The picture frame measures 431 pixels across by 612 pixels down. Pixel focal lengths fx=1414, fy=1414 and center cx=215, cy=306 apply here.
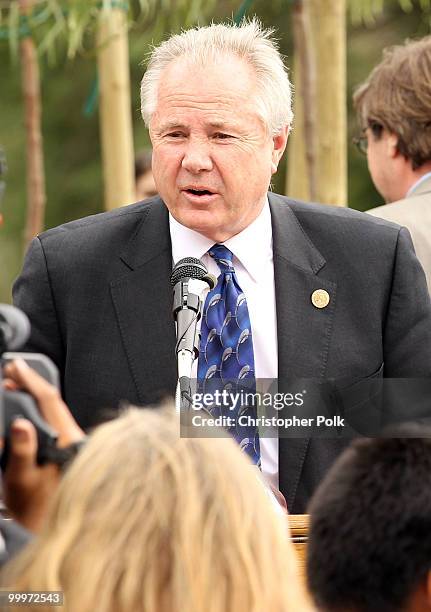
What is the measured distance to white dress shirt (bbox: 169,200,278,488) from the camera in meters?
3.81

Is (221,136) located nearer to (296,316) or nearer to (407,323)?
(296,316)

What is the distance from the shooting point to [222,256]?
3818mm

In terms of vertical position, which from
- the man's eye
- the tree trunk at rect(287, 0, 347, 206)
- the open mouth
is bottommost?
the open mouth

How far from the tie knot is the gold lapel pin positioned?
0.26 metres

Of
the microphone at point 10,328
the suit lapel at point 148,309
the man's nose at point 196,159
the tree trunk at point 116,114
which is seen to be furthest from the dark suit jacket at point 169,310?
the tree trunk at point 116,114

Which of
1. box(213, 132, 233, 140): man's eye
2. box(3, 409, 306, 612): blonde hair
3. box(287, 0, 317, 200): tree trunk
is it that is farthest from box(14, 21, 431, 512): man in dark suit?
box(3, 409, 306, 612): blonde hair

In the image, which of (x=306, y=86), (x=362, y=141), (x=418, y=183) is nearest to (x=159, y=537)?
(x=418, y=183)

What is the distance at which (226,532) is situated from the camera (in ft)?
6.63

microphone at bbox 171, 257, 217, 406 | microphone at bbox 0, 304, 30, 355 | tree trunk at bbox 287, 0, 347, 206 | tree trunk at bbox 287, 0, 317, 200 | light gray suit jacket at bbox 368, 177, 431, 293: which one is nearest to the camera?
microphone at bbox 0, 304, 30, 355

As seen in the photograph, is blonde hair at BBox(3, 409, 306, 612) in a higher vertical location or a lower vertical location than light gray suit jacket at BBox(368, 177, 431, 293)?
lower

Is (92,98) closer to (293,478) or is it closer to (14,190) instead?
(293,478)

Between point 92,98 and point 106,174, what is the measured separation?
1.12ft

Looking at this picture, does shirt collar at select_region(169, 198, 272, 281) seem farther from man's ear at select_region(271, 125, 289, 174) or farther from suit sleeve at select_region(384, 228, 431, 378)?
suit sleeve at select_region(384, 228, 431, 378)

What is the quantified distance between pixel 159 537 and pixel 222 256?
188cm
